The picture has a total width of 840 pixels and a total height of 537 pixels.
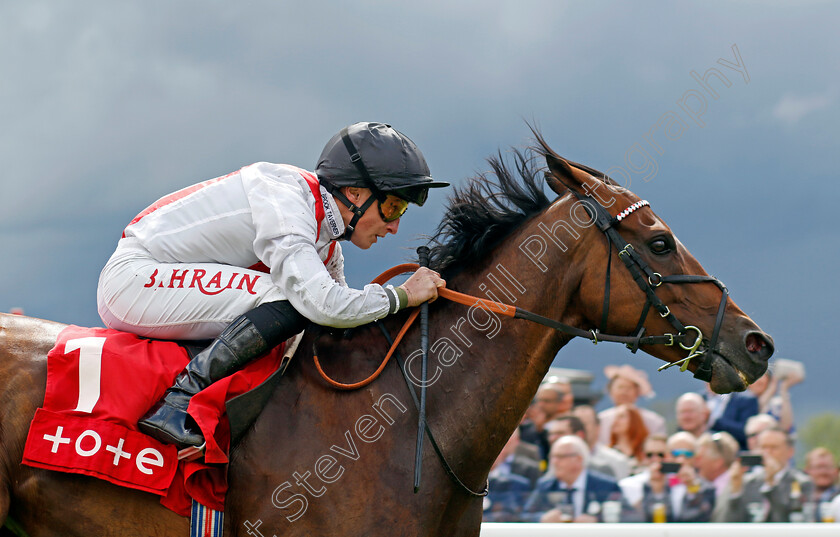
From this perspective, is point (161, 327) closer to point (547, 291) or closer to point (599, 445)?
point (547, 291)

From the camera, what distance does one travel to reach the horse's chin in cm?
330

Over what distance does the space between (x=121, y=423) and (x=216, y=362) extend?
41 centimetres

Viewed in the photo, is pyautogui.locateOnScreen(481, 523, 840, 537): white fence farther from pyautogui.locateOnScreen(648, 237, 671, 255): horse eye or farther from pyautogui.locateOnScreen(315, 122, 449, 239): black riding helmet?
pyautogui.locateOnScreen(315, 122, 449, 239): black riding helmet

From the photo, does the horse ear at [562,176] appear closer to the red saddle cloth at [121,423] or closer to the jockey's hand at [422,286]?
the jockey's hand at [422,286]

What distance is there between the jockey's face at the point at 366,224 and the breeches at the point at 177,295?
483 millimetres

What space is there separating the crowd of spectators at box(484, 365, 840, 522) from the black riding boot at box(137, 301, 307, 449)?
372 centimetres

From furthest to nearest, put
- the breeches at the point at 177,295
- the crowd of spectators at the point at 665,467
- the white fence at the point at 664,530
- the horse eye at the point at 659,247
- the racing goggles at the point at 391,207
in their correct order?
the crowd of spectators at the point at 665,467 < the white fence at the point at 664,530 < the racing goggles at the point at 391,207 < the horse eye at the point at 659,247 < the breeches at the point at 177,295

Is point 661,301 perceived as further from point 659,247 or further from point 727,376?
point 727,376

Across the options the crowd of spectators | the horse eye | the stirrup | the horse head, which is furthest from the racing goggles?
the crowd of spectators

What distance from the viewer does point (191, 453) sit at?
295cm

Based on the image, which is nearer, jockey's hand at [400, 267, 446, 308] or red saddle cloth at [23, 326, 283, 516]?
red saddle cloth at [23, 326, 283, 516]

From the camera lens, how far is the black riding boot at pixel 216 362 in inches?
115

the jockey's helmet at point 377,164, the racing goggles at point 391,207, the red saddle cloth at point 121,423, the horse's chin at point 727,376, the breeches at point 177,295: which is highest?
the jockey's helmet at point 377,164

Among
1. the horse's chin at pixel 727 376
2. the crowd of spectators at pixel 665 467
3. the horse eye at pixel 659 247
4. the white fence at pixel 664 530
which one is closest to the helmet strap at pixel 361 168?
the horse eye at pixel 659 247
